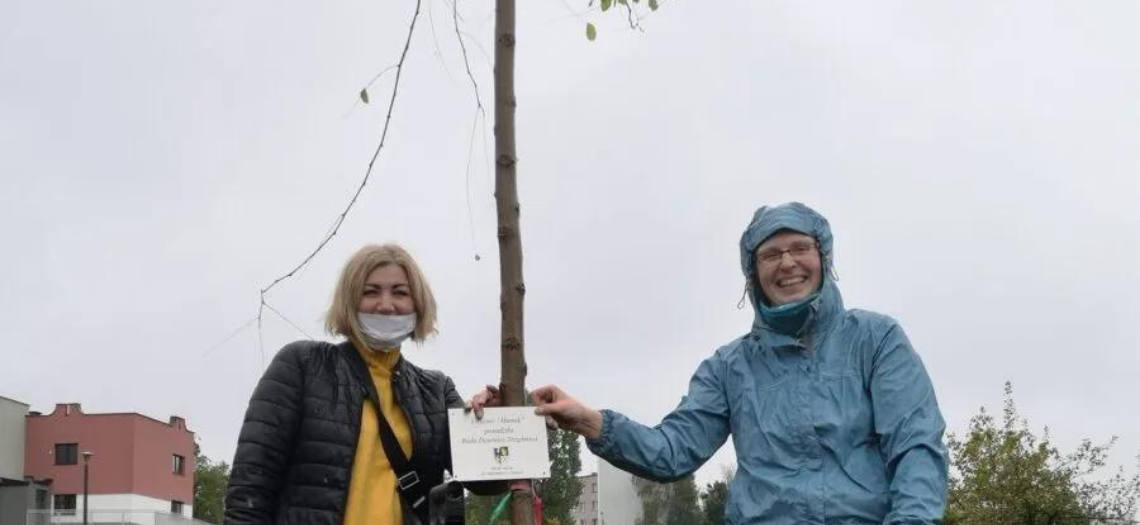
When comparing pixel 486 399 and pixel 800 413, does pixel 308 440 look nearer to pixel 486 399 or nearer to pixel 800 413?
pixel 486 399

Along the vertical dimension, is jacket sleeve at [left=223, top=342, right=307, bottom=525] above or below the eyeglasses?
below

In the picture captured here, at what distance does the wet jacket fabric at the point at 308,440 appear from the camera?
4.50 metres

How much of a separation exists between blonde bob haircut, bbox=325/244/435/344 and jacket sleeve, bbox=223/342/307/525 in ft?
0.75

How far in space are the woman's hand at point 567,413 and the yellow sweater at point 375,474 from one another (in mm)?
501

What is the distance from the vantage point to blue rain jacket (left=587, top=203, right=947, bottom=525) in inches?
160

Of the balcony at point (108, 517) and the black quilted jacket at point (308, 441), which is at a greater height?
the balcony at point (108, 517)

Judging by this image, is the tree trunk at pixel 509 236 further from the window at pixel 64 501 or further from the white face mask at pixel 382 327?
the window at pixel 64 501

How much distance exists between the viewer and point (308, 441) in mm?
4578

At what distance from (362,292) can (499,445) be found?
0.78 metres

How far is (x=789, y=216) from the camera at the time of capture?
4422 mm

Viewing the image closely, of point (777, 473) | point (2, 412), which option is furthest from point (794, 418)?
point (2, 412)

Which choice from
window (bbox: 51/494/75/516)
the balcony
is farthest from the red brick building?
the balcony

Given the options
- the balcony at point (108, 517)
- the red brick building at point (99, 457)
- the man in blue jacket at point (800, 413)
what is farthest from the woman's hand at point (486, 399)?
the red brick building at point (99, 457)

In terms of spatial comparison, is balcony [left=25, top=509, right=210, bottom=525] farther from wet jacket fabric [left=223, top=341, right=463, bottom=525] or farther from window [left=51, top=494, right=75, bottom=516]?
wet jacket fabric [left=223, top=341, right=463, bottom=525]
